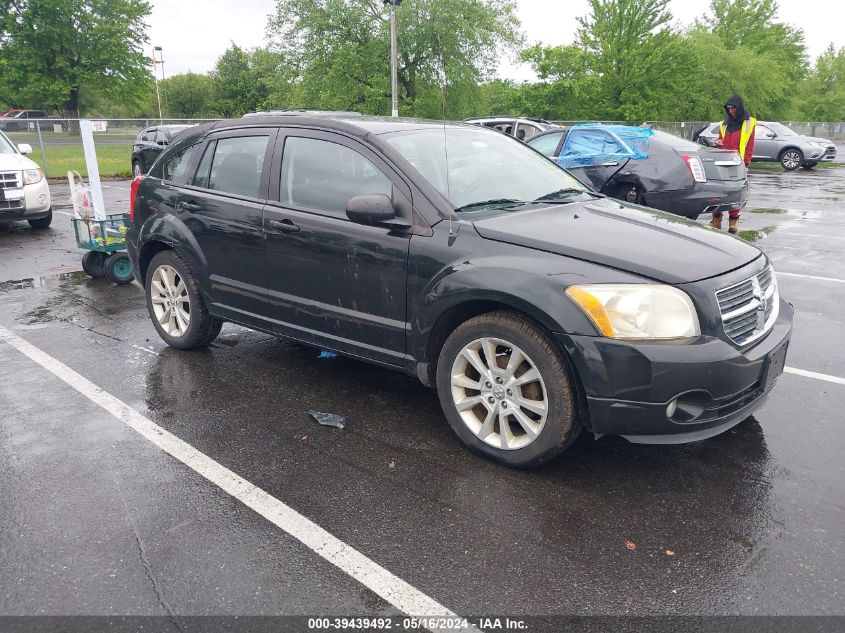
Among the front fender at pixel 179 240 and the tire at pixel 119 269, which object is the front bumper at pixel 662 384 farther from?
the tire at pixel 119 269

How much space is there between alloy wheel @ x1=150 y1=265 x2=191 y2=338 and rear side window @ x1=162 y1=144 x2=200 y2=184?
696 mm

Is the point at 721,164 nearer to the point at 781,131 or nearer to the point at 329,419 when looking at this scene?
the point at 329,419

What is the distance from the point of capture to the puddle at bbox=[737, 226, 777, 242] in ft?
34.0

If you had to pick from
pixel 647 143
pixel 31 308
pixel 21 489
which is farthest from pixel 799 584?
pixel 647 143

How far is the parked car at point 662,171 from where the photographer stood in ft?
32.5

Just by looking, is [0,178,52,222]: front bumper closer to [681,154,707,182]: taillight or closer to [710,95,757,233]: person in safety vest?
[681,154,707,182]: taillight

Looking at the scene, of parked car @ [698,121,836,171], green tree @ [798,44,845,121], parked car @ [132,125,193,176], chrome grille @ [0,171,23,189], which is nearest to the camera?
chrome grille @ [0,171,23,189]

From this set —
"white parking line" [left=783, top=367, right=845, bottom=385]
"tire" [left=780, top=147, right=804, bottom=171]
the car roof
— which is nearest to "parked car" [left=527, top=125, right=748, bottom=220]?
"white parking line" [left=783, top=367, right=845, bottom=385]

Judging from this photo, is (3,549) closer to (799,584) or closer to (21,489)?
(21,489)

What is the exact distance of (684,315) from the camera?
3152 millimetres

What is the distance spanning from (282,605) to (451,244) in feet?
6.39

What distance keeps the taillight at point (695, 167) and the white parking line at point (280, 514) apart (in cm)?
847

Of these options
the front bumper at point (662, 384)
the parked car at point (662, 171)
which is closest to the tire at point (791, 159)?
the parked car at point (662, 171)

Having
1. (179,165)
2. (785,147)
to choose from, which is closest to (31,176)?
(179,165)
